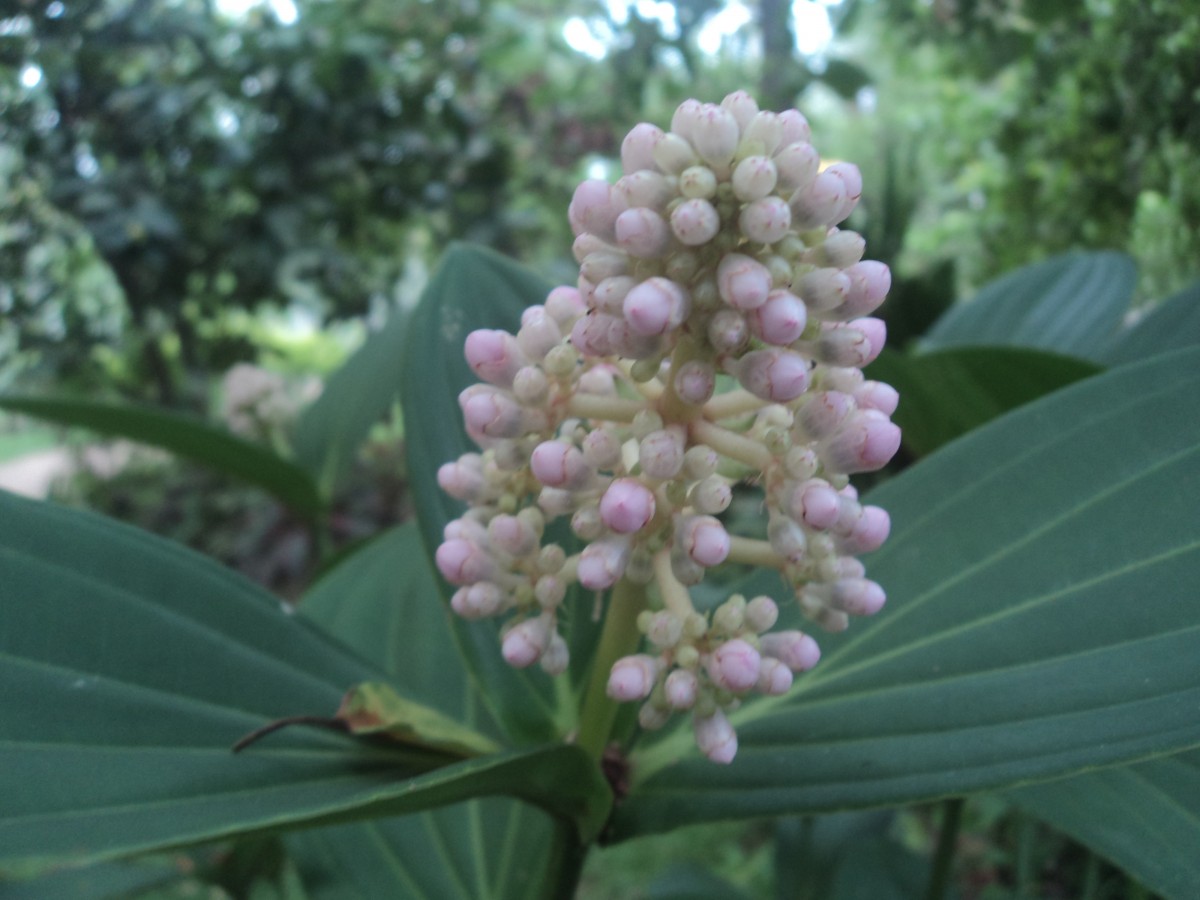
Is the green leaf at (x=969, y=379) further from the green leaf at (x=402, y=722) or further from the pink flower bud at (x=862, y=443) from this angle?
the green leaf at (x=402, y=722)

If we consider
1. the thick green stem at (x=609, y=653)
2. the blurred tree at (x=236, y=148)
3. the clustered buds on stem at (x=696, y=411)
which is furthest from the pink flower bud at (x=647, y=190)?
the blurred tree at (x=236, y=148)

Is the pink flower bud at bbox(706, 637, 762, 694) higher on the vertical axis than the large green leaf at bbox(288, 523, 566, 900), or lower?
higher

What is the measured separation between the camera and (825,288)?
46 centimetres

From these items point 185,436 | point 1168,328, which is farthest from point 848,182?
point 185,436

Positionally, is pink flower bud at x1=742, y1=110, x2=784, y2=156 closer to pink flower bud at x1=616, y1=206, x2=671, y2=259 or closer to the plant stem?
pink flower bud at x1=616, y1=206, x2=671, y2=259

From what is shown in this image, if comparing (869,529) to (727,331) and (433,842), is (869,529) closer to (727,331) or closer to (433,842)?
(727,331)

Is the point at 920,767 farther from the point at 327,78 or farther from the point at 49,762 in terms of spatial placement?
the point at 327,78

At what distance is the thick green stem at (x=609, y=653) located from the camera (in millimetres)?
518

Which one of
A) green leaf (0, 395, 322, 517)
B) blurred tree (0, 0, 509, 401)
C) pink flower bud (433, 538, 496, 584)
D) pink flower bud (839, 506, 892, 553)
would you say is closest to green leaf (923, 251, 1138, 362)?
pink flower bud (839, 506, 892, 553)

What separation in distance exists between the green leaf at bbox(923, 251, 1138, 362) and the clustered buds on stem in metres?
0.62

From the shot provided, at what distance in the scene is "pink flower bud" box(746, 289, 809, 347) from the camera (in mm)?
439

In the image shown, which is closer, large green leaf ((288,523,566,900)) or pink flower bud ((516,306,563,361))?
pink flower bud ((516,306,563,361))

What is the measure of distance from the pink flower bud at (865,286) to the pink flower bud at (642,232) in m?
0.10

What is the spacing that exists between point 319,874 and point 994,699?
603mm
